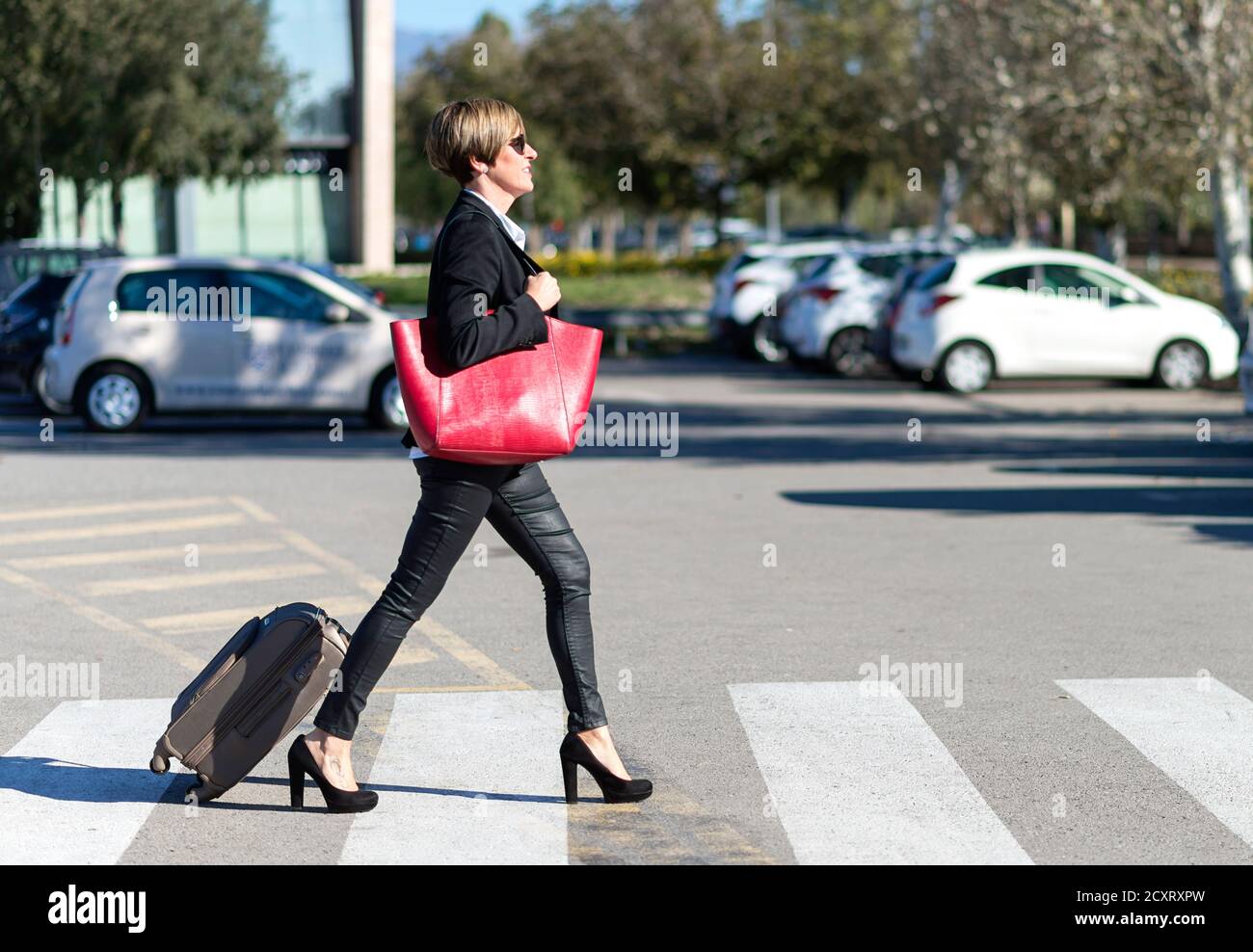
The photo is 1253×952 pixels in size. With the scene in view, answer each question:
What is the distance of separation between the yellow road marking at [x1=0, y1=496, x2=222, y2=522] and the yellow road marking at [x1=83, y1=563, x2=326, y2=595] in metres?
2.50

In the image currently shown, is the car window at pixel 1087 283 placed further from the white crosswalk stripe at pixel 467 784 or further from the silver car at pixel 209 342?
the white crosswalk stripe at pixel 467 784

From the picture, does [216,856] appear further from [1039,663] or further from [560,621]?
[1039,663]

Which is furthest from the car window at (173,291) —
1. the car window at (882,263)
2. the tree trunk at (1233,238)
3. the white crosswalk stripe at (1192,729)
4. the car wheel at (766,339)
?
the tree trunk at (1233,238)

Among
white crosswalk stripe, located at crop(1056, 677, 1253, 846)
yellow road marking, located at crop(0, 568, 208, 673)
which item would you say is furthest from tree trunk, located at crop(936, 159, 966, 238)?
white crosswalk stripe, located at crop(1056, 677, 1253, 846)

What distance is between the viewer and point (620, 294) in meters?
36.3

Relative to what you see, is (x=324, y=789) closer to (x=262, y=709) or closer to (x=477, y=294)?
(x=262, y=709)

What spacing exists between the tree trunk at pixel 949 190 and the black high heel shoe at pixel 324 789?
116ft

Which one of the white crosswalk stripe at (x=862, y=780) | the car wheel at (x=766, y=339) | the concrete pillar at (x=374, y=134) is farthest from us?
the concrete pillar at (x=374, y=134)

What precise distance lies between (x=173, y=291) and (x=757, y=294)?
37.4 feet

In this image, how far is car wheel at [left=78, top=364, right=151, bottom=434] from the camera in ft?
57.1

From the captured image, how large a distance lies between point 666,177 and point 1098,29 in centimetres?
1673

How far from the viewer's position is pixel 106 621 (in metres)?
8.48

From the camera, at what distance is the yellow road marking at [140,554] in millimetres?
10078

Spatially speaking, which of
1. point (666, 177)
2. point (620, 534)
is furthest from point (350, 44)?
point (620, 534)
